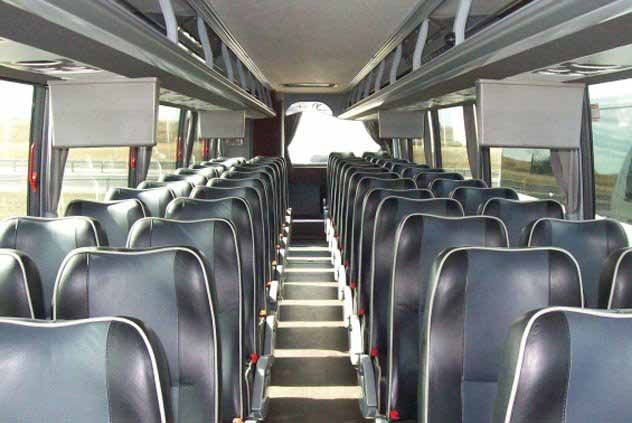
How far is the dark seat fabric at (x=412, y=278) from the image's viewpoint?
10.3 ft

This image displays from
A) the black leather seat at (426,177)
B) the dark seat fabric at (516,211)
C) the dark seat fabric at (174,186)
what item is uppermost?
the black leather seat at (426,177)

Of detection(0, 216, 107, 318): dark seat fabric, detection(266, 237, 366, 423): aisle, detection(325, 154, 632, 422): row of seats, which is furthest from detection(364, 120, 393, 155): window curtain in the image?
detection(0, 216, 107, 318): dark seat fabric

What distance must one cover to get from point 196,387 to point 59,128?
8.37 feet

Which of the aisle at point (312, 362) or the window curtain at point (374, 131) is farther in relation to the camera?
the window curtain at point (374, 131)

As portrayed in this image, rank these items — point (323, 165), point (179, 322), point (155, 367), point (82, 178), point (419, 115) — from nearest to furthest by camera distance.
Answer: point (155, 367)
point (179, 322)
point (82, 178)
point (419, 115)
point (323, 165)

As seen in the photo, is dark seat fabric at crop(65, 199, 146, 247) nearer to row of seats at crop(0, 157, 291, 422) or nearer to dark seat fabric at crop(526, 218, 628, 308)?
row of seats at crop(0, 157, 291, 422)

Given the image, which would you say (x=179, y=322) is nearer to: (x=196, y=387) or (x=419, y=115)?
(x=196, y=387)

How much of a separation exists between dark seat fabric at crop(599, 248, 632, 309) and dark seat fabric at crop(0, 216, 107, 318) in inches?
91.8

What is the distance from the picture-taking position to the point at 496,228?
328cm

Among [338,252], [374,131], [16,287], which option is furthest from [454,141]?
[16,287]

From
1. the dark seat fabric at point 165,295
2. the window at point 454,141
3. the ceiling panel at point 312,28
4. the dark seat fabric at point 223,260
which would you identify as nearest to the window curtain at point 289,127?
the ceiling panel at point 312,28

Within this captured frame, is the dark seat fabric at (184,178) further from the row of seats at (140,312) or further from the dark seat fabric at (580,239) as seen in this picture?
the dark seat fabric at (580,239)

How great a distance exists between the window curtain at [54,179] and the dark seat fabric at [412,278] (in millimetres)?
3345

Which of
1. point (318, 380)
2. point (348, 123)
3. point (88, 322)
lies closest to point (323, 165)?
point (348, 123)
